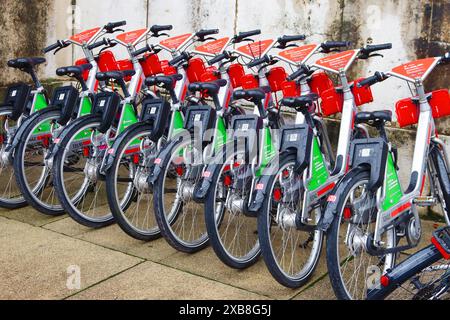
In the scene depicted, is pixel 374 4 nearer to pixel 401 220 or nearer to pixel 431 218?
pixel 431 218

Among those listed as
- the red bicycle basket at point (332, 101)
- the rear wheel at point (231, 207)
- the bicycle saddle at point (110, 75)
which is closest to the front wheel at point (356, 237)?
the rear wheel at point (231, 207)

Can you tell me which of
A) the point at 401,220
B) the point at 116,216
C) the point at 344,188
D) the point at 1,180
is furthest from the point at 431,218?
the point at 1,180

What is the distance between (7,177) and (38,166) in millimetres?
544

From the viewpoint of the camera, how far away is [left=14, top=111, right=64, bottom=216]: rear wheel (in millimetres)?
5594

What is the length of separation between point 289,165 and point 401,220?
2.44 feet

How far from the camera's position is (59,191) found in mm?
5336

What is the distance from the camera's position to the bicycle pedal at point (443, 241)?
3359 millimetres

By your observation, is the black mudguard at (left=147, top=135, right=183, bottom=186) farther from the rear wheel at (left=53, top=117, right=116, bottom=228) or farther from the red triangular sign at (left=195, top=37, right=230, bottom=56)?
the red triangular sign at (left=195, top=37, right=230, bottom=56)

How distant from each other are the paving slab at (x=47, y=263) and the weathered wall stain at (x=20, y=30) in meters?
2.62

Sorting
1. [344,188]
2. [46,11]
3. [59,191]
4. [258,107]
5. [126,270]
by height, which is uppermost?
[46,11]

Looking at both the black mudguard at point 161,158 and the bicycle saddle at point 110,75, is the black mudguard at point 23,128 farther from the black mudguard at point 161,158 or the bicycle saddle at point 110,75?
the black mudguard at point 161,158

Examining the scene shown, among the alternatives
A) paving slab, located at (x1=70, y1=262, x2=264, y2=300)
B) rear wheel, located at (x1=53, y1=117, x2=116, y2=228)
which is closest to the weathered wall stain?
rear wheel, located at (x1=53, y1=117, x2=116, y2=228)

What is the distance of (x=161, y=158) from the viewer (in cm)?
484
